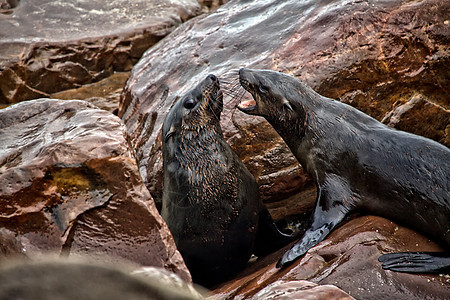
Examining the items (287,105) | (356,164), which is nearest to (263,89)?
(287,105)

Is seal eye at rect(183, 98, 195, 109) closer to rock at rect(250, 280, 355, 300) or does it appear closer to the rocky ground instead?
the rocky ground

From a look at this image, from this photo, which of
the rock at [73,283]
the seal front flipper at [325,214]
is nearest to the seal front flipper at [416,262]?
the seal front flipper at [325,214]

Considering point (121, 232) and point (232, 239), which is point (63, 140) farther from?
point (232, 239)

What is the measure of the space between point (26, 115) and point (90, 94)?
17.5ft

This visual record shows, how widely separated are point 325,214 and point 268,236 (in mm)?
996

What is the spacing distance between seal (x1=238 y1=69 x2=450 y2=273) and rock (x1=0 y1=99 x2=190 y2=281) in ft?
4.24

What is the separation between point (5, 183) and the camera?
13.2ft

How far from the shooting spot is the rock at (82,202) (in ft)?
12.9

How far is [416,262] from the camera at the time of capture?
4355mm

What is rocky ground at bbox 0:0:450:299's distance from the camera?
4.06m

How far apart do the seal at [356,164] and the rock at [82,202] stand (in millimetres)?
1292

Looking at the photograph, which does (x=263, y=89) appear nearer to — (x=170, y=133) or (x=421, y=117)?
(x=170, y=133)

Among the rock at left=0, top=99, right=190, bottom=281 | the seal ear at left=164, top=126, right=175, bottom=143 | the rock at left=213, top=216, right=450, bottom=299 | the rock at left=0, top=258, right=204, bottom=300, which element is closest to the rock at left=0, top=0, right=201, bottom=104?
the seal ear at left=164, top=126, right=175, bottom=143

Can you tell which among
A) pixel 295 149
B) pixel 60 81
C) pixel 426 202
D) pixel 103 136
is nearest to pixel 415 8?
pixel 295 149
